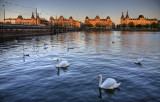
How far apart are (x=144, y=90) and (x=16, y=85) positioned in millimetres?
8910

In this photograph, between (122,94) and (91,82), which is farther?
(91,82)

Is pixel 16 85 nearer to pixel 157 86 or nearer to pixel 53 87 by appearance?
pixel 53 87

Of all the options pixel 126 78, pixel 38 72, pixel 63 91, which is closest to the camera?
pixel 63 91

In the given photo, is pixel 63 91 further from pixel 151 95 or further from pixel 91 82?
pixel 151 95

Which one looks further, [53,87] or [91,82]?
[91,82]

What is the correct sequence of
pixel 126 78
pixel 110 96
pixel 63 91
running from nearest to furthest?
pixel 110 96 → pixel 63 91 → pixel 126 78

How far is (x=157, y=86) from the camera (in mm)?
11688

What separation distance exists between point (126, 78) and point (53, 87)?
6.01 m

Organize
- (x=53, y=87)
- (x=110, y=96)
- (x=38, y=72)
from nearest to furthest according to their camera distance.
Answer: (x=110, y=96)
(x=53, y=87)
(x=38, y=72)

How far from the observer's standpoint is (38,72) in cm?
1504

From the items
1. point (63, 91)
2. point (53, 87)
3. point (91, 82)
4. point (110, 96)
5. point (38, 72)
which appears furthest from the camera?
point (38, 72)

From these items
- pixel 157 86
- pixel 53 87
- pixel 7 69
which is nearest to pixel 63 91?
pixel 53 87

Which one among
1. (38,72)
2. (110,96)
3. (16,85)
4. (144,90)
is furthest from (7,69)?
(144,90)

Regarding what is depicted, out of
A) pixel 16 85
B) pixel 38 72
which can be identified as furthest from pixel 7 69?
pixel 16 85
